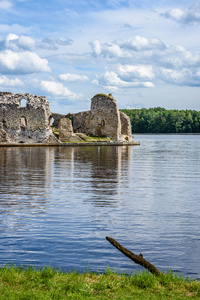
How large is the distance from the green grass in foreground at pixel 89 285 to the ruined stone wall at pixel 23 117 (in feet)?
177

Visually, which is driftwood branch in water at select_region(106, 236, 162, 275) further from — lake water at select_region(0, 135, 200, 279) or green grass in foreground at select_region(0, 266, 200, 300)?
lake water at select_region(0, 135, 200, 279)

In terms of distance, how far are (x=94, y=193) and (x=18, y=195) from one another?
2997 millimetres

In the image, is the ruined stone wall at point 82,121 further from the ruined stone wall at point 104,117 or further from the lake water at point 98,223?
the lake water at point 98,223

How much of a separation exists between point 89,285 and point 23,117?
55673mm

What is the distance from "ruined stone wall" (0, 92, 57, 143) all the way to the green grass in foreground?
5384 cm

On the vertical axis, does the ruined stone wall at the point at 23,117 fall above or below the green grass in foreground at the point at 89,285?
above

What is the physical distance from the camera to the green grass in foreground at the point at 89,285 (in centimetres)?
612

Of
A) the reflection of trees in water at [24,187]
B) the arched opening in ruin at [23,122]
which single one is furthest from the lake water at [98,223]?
the arched opening in ruin at [23,122]

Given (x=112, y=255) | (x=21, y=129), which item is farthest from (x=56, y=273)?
(x=21, y=129)

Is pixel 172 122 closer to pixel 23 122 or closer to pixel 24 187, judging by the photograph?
pixel 23 122

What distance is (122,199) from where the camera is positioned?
50.6 ft

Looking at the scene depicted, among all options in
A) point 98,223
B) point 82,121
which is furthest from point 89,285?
point 82,121

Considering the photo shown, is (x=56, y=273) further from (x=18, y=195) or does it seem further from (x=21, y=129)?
(x=21, y=129)

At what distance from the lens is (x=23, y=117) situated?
6069 centimetres
